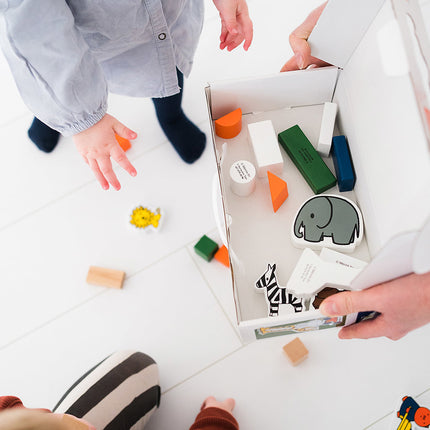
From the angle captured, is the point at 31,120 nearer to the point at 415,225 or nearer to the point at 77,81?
the point at 77,81

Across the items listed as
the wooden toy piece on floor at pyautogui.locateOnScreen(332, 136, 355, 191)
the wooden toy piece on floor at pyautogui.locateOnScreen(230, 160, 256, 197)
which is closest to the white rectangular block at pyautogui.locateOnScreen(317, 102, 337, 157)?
the wooden toy piece on floor at pyautogui.locateOnScreen(332, 136, 355, 191)

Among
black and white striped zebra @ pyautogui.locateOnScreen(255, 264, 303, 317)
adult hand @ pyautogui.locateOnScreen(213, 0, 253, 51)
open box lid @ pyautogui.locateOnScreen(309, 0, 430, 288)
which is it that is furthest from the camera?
adult hand @ pyautogui.locateOnScreen(213, 0, 253, 51)

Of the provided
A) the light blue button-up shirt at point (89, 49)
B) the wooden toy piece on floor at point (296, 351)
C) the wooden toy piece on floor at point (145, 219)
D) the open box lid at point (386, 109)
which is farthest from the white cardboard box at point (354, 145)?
the wooden toy piece on floor at point (145, 219)

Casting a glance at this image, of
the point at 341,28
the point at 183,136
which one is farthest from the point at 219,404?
the point at 341,28

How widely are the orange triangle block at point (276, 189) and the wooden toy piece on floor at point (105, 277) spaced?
0.49 meters

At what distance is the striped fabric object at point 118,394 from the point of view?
2.74 ft

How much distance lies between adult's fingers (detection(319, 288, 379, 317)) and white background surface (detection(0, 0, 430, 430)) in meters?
0.40

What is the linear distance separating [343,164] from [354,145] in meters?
0.04

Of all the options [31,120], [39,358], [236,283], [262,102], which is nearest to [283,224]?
[236,283]

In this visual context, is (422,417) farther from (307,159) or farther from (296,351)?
(307,159)

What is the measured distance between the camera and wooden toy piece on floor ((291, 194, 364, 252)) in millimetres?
706

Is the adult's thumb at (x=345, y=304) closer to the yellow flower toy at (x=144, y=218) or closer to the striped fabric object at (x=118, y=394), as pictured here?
the striped fabric object at (x=118, y=394)

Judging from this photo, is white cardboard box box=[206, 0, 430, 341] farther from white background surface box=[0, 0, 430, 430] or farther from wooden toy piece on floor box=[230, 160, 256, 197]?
white background surface box=[0, 0, 430, 430]

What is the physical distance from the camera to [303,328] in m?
0.73
